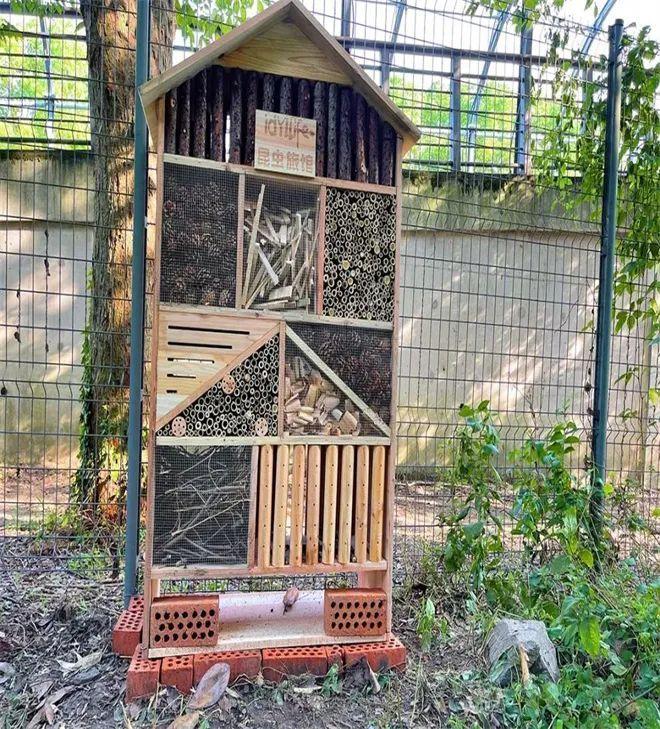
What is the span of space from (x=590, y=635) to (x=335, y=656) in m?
1.00

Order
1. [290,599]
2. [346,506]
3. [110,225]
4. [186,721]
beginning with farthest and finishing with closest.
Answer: [110,225]
[290,599]
[346,506]
[186,721]

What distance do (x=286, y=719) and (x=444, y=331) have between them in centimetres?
379

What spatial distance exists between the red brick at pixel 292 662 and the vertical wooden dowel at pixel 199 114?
6.68 ft

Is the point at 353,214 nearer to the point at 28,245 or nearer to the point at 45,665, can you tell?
the point at 45,665

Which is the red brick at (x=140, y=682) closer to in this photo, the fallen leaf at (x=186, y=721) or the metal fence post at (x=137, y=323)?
the fallen leaf at (x=186, y=721)

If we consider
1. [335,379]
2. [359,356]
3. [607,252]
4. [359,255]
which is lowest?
[335,379]

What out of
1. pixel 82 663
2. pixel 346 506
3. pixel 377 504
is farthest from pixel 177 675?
pixel 377 504

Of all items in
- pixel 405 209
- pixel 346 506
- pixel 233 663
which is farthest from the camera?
pixel 405 209

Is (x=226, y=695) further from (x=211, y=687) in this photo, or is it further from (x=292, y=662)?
(x=292, y=662)

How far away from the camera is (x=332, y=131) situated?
2.24m

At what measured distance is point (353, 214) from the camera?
2.27m

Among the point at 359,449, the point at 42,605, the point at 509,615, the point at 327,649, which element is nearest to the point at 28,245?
the point at 42,605

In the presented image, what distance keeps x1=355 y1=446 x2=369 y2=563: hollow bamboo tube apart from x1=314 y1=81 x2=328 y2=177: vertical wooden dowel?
1.25m

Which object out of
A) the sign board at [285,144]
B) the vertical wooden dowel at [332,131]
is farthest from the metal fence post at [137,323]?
the vertical wooden dowel at [332,131]
